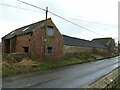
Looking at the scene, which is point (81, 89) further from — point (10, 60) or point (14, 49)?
point (14, 49)

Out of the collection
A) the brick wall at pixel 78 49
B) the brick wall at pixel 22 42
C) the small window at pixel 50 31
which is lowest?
the brick wall at pixel 78 49

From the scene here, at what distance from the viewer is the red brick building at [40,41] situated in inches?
1184

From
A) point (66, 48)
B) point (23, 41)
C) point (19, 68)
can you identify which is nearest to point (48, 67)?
point (19, 68)

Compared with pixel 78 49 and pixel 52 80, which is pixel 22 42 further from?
pixel 52 80

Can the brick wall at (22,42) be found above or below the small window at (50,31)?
below

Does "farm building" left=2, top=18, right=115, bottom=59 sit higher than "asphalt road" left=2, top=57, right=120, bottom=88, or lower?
higher

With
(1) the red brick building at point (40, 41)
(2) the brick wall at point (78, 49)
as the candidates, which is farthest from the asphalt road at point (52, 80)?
(2) the brick wall at point (78, 49)

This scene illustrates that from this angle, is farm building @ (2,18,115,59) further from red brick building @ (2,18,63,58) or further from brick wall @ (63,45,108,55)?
brick wall @ (63,45,108,55)

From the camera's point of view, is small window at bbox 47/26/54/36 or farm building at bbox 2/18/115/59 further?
small window at bbox 47/26/54/36

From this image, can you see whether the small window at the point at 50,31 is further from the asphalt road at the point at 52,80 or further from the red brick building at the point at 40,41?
the asphalt road at the point at 52,80

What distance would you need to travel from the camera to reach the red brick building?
30062mm

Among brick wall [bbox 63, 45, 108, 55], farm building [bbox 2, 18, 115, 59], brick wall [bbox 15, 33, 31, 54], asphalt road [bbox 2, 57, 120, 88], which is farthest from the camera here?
brick wall [bbox 63, 45, 108, 55]

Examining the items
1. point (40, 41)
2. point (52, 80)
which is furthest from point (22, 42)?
point (52, 80)

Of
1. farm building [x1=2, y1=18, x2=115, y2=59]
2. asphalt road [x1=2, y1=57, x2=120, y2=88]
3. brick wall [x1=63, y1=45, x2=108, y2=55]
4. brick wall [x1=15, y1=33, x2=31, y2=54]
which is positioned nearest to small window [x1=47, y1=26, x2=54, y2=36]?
farm building [x1=2, y1=18, x2=115, y2=59]
